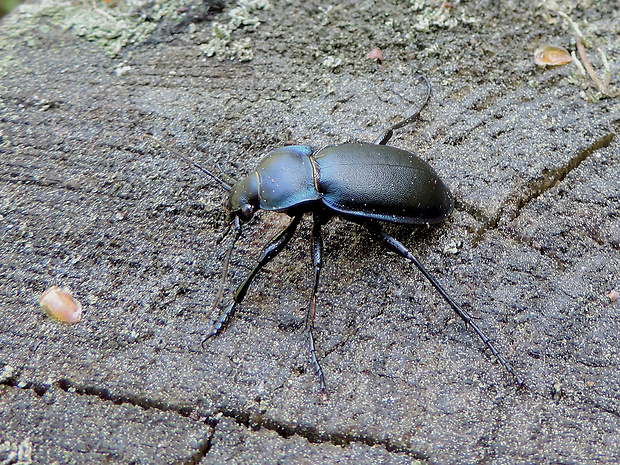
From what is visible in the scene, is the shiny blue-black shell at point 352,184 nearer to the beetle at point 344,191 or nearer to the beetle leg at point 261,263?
the beetle at point 344,191

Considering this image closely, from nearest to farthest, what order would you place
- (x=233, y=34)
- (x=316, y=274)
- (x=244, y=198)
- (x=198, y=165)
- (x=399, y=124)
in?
(x=316, y=274) < (x=244, y=198) < (x=198, y=165) < (x=399, y=124) < (x=233, y=34)

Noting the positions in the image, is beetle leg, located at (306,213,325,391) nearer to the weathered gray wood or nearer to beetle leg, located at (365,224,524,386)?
the weathered gray wood

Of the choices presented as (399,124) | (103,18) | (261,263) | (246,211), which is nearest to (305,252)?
(261,263)

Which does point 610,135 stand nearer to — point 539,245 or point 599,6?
point 539,245

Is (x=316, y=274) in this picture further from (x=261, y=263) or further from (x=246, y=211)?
(x=246, y=211)

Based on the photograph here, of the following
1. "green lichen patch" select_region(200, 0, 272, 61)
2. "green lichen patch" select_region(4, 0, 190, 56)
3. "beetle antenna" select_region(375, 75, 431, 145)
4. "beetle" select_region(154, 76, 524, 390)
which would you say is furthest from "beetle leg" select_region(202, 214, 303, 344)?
"green lichen patch" select_region(4, 0, 190, 56)

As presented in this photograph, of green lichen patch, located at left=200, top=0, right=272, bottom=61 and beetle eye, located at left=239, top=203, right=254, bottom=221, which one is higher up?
green lichen patch, located at left=200, top=0, right=272, bottom=61
